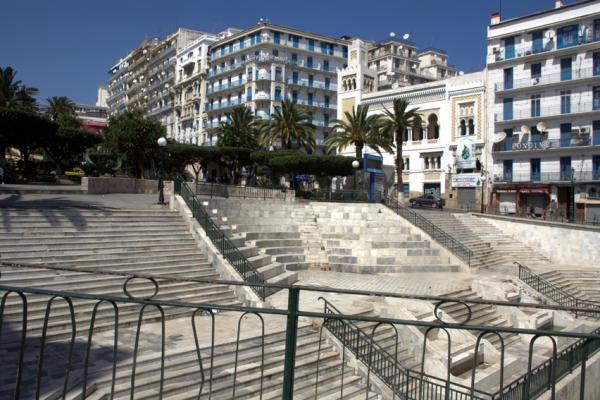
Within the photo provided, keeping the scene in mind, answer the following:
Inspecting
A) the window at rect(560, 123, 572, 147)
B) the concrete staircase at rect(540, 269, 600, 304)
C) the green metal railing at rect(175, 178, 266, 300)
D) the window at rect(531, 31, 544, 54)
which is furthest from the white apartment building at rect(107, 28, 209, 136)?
the concrete staircase at rect(540, 269, 600, 304)

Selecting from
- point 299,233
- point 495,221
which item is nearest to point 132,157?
point 299,233

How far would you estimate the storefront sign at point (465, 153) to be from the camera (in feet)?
135

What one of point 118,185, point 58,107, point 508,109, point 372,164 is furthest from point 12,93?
point 508,109

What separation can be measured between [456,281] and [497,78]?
27.4m

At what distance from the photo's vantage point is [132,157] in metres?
43.3

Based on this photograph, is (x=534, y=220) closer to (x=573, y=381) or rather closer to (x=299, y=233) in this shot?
(x=299, y=233)

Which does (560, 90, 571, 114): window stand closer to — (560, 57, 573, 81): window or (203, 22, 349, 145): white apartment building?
(560, 57, 573, 81): window

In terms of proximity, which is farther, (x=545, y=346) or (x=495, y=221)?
(x=495, y=221)

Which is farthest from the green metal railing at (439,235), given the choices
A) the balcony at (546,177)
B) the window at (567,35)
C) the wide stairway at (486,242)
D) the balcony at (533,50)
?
the window at (567,35)

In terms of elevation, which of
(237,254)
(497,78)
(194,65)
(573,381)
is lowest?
(573,381)

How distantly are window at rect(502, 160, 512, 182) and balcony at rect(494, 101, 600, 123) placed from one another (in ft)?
11.2

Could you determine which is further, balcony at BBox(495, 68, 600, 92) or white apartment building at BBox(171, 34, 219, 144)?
white apartment building at BBox(171, 34, 219, 144)

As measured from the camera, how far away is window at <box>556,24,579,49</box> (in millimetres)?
37219

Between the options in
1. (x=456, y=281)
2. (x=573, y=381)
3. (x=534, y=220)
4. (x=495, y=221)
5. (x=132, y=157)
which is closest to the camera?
(x=573, y=381)
